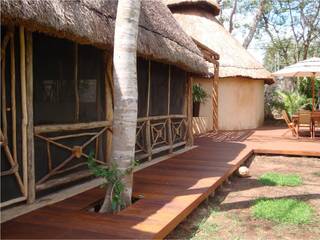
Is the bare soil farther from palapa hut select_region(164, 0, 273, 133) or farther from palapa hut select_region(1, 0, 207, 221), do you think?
palapa hut select_region(164, 0, 273, 133)

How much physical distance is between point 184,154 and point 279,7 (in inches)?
700

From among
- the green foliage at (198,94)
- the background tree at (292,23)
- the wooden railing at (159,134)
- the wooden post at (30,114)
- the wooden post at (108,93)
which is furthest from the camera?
the background tree at (292,23)

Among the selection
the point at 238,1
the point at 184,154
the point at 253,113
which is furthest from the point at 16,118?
the point at 238,1

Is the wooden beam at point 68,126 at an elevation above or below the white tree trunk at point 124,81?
below

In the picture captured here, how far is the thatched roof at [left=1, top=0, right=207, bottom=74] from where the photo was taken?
384 cm

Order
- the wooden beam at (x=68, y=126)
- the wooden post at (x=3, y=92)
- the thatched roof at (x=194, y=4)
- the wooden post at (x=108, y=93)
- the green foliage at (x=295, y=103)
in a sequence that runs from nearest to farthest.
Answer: the wooden post at (x=3, y=92)
the wooden beam at (x=68, y=126)
the wooden post at (x=108, y=93)
the thatched roof at (x=194, y=4)
the green foliage at (x=295, y=103)

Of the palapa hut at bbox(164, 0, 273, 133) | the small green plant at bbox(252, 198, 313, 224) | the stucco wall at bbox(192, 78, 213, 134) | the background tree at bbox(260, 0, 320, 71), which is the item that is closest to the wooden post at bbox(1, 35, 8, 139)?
the small green plant at bbox(252, 198, 313, 224)

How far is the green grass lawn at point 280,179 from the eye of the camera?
22.8 ft

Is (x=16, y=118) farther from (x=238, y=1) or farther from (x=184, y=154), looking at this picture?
(x=238, y=1)

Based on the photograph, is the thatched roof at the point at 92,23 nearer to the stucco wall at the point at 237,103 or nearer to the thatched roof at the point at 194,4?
the stucco wall at the point at 237,103

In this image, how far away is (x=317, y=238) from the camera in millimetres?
4430

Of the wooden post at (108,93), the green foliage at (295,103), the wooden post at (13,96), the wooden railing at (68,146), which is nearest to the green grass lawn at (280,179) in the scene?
the wooden post at (108,93)

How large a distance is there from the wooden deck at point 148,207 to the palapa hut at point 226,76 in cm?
658

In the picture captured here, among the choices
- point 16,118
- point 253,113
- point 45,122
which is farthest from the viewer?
point 253,113
